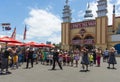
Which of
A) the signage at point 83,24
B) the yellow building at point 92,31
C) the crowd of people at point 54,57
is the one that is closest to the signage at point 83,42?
the yellow building at point 92,31

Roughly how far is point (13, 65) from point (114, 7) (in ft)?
148

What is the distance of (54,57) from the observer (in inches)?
873

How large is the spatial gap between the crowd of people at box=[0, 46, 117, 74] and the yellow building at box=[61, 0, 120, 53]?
30924 mm

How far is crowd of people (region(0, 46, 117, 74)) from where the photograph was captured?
18.7 meters

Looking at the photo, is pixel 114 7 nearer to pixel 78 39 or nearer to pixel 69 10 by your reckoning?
pixel 78 39

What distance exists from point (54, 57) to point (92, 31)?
153 feet

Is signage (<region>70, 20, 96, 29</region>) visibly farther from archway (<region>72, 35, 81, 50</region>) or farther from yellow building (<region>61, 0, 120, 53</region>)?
archway (<region>72, 35, 81, 50</region>)

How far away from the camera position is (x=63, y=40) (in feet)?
249

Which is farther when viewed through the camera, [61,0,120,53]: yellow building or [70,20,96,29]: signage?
[70,20,96,29]: signage

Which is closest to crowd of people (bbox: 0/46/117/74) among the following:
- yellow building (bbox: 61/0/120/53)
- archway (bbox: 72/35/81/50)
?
yellow building (bbox: 61/0/120/53)

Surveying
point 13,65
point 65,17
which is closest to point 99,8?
point 65,17

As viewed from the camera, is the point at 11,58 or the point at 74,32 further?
the point at 74,32

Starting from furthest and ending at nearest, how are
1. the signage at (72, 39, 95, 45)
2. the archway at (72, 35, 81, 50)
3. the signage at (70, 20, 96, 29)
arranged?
the archway at (72, 35, 81, 50)
the signage at (70, 20, 96, 29)
the signage at (72, 39, 95, 45)

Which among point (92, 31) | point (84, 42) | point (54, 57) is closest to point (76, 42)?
point (84, 42)
